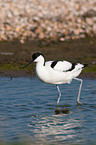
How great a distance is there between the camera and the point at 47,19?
25031 mm

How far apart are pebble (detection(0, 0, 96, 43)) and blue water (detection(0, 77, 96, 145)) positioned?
9.06 meters

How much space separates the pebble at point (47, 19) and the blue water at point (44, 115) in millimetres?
9059

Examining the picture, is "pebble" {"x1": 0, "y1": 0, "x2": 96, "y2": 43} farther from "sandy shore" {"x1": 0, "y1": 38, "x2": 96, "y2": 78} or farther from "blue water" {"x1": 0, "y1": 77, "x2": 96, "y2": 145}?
"blue water" {"x1": 0, "y1": 77, "x2": 96, "y2": 145}

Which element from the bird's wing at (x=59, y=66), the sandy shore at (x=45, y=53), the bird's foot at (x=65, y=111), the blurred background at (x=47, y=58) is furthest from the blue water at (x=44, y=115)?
the sandy shore at (x=45, y=53)

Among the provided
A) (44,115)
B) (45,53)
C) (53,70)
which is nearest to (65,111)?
(44,115)

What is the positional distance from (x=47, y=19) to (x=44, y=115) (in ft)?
50.3

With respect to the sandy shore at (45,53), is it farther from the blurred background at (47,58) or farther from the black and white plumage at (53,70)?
the black and white plumage at (53,70)

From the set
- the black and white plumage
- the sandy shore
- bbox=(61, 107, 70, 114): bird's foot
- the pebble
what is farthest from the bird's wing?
the pebble

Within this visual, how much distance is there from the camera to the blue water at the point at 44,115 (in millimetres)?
8414

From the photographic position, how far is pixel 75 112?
10633mm

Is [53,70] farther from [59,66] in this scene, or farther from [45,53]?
[45,53]

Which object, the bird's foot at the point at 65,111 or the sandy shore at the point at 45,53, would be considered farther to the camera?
the sandy shore at the point at 45,53

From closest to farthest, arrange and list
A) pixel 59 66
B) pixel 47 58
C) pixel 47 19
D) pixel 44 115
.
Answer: pixel 44 115, pixel 59 66, pixel 47 58, pixel 47 19

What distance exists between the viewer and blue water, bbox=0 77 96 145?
8.41 metres
